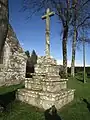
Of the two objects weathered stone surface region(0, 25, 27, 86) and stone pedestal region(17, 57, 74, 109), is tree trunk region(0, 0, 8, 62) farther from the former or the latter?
weathered stone surface region(0, 25, 27, 86)

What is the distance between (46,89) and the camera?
815 cm

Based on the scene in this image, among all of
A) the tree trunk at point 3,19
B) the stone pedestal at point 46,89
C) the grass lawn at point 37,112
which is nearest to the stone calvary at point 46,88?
the stone pedestal at point 46,89

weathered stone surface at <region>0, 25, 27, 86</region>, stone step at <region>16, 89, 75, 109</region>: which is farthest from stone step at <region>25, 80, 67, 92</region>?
weathered stone surface at <region>0, 25, 27, 86</region>

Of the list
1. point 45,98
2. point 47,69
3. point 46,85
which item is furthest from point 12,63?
point 45,98

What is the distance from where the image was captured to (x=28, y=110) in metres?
7.45

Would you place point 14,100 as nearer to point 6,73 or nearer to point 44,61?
point 44,61

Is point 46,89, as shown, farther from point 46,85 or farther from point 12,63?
point 12,63

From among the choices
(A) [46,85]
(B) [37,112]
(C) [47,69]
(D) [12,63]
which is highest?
(D) [12,63]

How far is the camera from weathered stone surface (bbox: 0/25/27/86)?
1393 cm

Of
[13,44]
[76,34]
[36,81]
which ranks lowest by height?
[36,81]

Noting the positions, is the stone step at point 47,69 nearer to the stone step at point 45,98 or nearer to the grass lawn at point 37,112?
the stone step at point 45,98

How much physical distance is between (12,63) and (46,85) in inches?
264

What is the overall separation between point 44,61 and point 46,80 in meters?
1.03

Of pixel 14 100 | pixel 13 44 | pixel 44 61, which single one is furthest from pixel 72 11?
pixel 14 100
